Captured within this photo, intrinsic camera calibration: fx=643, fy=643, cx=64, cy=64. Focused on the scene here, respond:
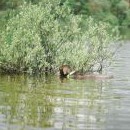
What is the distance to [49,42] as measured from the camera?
2720 centimetres

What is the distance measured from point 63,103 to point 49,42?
8.44 metres

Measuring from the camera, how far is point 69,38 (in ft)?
90.9

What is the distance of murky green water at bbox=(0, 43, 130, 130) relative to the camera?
15.6 meters

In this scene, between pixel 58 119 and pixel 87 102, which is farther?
pixel 87 102

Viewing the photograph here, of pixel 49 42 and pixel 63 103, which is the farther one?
pixel 49 42

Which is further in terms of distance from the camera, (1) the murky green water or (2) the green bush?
(2) the green bush

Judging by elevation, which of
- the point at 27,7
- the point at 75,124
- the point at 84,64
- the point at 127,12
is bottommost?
the point at 75,124

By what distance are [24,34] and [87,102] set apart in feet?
26.2

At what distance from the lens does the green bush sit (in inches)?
1041

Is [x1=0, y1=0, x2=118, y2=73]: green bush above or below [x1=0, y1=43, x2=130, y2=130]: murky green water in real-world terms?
above

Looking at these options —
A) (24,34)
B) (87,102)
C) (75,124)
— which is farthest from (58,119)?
(24,34)

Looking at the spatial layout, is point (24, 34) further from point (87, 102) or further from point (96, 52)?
point (87, 102)

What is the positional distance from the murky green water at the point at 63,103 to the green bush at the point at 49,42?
87 cm

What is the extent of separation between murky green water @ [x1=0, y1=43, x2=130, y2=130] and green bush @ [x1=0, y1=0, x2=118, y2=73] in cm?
87
